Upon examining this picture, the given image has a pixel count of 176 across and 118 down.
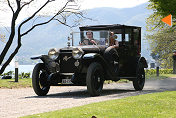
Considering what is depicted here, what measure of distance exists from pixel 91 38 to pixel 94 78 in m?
2.08

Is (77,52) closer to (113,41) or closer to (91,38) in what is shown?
(91,38)

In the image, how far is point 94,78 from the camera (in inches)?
481

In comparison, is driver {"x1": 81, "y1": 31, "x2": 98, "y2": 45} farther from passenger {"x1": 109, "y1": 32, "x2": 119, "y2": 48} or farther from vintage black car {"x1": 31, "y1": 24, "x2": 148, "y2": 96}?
passenger {"x1": 109, "y1": 32, "x2": 119, "y2": 48}

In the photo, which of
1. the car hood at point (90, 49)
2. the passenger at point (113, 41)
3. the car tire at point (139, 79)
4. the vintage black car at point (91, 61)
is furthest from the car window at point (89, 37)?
the car tire at point (139, 79)

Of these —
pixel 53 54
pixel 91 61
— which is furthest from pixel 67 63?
pixel 91 61

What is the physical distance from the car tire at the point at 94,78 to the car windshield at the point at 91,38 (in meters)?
1.39

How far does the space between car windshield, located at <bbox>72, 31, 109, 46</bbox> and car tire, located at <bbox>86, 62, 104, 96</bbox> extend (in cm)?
139

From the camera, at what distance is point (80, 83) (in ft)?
40.8

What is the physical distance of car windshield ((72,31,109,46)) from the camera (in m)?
13.6

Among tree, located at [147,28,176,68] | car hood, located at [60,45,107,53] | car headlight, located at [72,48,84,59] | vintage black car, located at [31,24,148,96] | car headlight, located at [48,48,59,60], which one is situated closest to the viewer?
car headlight, located at [72,48,84,59]

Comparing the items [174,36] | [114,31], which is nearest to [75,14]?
[114,31]

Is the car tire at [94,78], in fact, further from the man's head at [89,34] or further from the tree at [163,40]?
the tree at [163,40]

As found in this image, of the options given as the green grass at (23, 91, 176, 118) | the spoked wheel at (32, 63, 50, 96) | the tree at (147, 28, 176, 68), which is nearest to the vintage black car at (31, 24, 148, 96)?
the spoked wheel at (32, 63, 50, 96)

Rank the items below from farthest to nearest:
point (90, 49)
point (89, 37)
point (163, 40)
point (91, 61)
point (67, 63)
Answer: point (163, 40) → point (89, 37) → point (90, 49) → point (67, 63) → point (91, 61)
